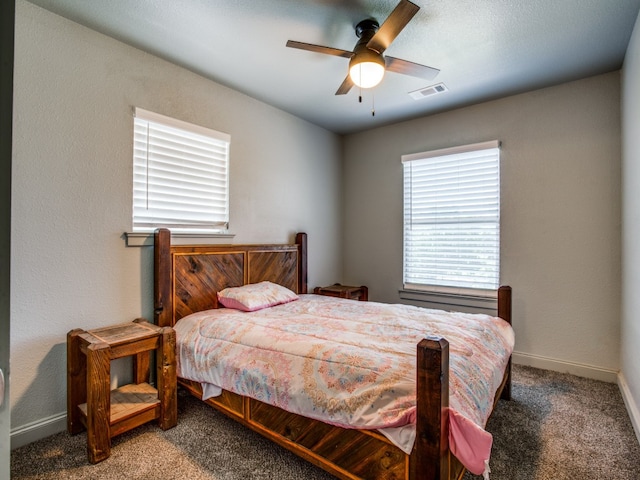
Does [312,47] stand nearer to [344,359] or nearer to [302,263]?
[344,359]

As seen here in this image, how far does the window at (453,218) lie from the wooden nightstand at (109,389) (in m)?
2.75

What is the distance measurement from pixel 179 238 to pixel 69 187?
2.65 ft

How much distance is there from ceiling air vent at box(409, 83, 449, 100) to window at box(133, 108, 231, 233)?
1876 mm

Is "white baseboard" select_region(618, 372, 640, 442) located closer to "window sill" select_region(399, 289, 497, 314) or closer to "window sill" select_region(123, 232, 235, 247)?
"window sill" select_region(399, 289, 497, 314)

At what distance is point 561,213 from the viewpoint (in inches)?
116

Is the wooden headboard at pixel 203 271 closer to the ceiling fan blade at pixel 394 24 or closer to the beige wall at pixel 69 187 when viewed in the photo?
the beige wall at pixel 69 187

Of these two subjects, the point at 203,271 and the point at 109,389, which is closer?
the point at 109,389

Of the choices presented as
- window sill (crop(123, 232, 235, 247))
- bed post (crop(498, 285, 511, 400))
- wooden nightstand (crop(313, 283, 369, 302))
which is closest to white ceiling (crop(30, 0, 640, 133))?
window sill (crop(123, 232, 235, 247))

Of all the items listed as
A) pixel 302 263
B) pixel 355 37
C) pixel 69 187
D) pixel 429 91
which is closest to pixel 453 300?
pixel 302 263

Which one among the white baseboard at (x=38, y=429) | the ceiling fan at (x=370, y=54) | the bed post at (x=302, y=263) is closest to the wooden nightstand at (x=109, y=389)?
the white baseboard at (x=38, y=429)

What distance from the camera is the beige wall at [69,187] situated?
1910 millimetres

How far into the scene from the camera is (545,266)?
9.89 feet

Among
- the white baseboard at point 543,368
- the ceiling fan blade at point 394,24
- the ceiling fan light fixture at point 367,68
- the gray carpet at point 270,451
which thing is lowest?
the gray carpet at point 270,451

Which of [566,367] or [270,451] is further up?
[566,367]
